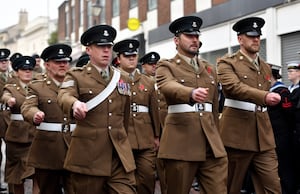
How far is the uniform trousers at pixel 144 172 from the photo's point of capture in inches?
323

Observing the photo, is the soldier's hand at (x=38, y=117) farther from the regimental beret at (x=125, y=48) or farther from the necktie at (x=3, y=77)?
the necktie at (x=3, y=77)

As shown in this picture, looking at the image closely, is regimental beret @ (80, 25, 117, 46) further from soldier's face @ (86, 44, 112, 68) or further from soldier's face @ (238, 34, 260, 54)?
soldier's face @ (238, 34, 260, 54)

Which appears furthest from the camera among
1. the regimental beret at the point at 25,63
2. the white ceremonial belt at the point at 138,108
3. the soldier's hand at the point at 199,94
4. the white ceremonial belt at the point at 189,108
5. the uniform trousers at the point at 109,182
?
the regimental beret at the point at 25,63

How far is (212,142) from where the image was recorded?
6.57 meters

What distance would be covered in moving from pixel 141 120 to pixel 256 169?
6.57 ft

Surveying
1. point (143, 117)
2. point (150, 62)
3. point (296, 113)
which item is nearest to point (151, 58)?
point (150, 62)

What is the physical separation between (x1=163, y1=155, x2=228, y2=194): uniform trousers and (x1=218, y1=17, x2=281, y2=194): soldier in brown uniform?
71 centimetres

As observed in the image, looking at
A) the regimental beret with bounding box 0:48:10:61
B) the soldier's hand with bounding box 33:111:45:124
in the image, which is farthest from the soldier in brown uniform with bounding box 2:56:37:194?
the soldier's hand with bounding box 33:111:45:124

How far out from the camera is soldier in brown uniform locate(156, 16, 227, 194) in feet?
21.4

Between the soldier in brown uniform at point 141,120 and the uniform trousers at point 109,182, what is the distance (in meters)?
2.01

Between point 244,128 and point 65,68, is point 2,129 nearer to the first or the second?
point 65,68

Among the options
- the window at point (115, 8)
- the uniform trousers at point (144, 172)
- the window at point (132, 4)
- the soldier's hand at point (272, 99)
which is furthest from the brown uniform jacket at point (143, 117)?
the window at point (115, 8)

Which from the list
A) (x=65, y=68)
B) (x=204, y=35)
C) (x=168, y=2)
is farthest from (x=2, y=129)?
(x=168, y=2)

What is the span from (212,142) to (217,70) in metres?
1.08
